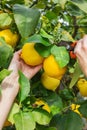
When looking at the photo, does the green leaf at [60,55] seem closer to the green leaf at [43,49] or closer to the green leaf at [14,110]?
the green leaf at [43,49]

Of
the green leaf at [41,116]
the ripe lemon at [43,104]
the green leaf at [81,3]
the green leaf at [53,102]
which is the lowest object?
the green leaf at [53,102]

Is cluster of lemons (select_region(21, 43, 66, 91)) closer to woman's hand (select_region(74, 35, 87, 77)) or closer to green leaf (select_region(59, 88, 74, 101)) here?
woman's hand (select_region(74, 35, 87, 77))

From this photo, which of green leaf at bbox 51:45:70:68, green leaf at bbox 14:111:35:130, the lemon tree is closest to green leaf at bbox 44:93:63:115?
the lemon tree

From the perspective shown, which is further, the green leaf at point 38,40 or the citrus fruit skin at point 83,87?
the citrus fruit skin at point 83,87

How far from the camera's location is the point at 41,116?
0.99 metres

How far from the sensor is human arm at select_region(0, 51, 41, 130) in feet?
3.24

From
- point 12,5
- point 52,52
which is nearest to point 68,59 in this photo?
point 52,52

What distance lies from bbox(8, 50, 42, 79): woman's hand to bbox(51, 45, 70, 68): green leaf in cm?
11

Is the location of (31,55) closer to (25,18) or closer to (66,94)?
(25,18)

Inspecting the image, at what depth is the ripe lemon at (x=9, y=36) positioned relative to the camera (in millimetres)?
1016

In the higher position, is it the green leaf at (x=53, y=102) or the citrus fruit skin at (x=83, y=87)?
the green leaf at (x=53, y=102)

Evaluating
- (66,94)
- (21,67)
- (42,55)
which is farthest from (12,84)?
(66,94)

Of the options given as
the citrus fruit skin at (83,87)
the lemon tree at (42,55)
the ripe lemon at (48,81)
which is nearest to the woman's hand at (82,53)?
the lemon tree at (42,55)

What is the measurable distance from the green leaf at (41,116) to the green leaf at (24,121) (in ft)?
0.05
